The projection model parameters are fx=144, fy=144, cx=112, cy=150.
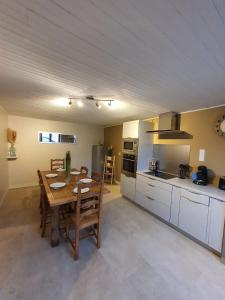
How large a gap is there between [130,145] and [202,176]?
175 centimetres

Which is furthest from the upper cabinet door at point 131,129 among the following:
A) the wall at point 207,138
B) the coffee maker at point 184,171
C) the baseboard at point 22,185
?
the baseboard at point 22,185

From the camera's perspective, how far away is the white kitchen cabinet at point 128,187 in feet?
12.2

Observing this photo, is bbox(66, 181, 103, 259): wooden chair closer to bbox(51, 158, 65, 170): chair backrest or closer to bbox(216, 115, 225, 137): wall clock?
Answer: bbox(51, 158, 65, 170): chair backrest

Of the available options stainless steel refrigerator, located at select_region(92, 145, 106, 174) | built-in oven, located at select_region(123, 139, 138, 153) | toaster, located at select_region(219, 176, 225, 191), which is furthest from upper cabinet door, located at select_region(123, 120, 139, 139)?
stainless steel refrigerator, located at select_region(92, 145, 106, 174)

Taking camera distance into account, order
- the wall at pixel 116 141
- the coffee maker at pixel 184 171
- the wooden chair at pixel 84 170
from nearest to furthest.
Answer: the coffee maker at pixel 184 171 < the wooden chair at pixel 84 170 < the wall at pixel 116 141

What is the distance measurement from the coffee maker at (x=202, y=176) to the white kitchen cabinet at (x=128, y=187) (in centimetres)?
146

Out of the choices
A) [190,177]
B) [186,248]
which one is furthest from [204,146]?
[186,248]

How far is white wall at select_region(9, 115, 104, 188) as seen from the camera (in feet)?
14.8

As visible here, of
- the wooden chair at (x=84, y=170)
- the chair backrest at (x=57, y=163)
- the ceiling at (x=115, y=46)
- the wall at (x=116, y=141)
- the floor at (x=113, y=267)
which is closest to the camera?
the ceiling at (x=115, y=46)

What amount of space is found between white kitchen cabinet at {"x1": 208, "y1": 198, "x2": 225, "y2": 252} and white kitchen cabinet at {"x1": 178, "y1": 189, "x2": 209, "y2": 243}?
0.22 feet

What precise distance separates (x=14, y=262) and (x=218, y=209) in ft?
9.39

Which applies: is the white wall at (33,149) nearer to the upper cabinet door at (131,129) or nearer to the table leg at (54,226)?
the upper cabinet door at (131,129)

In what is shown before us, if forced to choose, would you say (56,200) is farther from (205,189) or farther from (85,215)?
(205,189)

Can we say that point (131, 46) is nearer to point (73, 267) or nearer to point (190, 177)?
point (73, 267)
